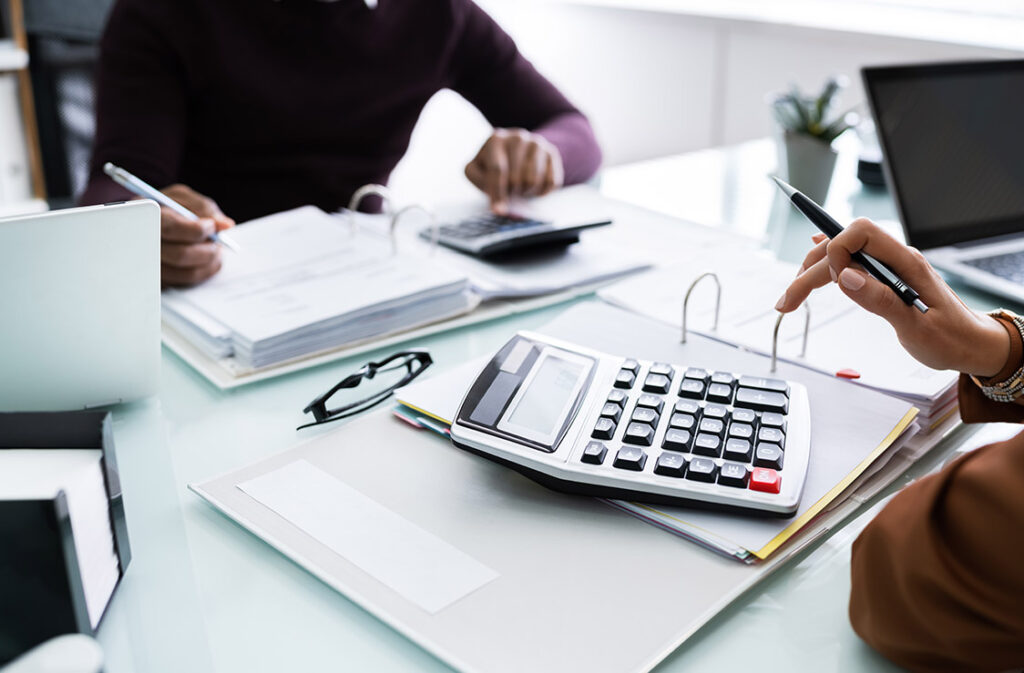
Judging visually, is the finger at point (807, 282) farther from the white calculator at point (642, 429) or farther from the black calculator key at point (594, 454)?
the black calculator key at point (594, 454)

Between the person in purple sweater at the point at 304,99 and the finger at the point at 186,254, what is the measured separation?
0.91 feet

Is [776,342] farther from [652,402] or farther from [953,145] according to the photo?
[953,145]

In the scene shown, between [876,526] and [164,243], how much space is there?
2.34ft

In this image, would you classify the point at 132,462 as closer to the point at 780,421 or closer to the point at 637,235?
the point at 780,421

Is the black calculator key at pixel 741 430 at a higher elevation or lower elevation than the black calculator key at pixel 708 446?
higher

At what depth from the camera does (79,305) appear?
663 millimetres

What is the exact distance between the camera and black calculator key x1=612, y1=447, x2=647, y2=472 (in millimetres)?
571

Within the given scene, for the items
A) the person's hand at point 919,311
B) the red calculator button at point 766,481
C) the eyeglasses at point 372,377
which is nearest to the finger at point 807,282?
the person's hand at point 919,311

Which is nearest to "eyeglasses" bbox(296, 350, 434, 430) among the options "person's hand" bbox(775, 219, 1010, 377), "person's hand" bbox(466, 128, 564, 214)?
"person's hand" bbox(775, 219, 1010, 377)

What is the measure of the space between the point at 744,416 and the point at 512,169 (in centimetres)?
72

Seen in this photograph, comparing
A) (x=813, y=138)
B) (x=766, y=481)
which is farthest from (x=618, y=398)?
(x=813, y=138)

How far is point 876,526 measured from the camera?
18.6 inches

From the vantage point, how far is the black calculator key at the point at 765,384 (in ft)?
2.13

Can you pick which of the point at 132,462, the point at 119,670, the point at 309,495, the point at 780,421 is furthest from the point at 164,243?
the point at 780,421
